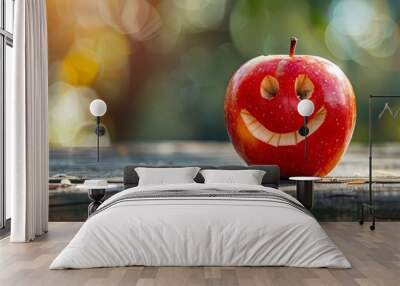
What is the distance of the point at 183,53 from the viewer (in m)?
6.83

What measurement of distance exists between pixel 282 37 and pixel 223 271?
3.56 meters

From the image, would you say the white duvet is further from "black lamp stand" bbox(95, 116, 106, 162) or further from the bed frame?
"black lamp stand" bbox(95, 116, 106, 162)

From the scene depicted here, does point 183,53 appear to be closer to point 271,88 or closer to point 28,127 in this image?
point 271,88

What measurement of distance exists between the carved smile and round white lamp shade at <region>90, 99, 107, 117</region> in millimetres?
1614

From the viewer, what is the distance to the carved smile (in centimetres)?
652

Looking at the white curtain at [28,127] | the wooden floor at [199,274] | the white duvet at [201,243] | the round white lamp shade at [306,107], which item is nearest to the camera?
the wooden floor at [199,274]

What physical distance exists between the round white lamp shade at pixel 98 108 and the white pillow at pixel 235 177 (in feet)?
4.72

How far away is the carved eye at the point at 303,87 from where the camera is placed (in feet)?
21.2

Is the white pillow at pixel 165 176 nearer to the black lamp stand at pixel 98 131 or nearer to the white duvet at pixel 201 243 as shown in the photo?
the black lamp stand at pixel 98 131

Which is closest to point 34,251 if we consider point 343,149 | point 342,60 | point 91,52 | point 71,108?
point 71,108

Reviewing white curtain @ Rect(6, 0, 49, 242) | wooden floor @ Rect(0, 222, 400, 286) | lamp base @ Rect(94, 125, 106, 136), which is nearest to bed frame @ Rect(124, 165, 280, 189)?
lamp base @ Rect(94, 125, 106, 136)

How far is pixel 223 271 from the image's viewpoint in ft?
13.4

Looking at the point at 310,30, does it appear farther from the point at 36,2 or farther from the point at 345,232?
the point at 36,2

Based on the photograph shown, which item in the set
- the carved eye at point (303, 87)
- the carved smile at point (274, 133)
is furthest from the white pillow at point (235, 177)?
the carved eye at point (303, 87)
